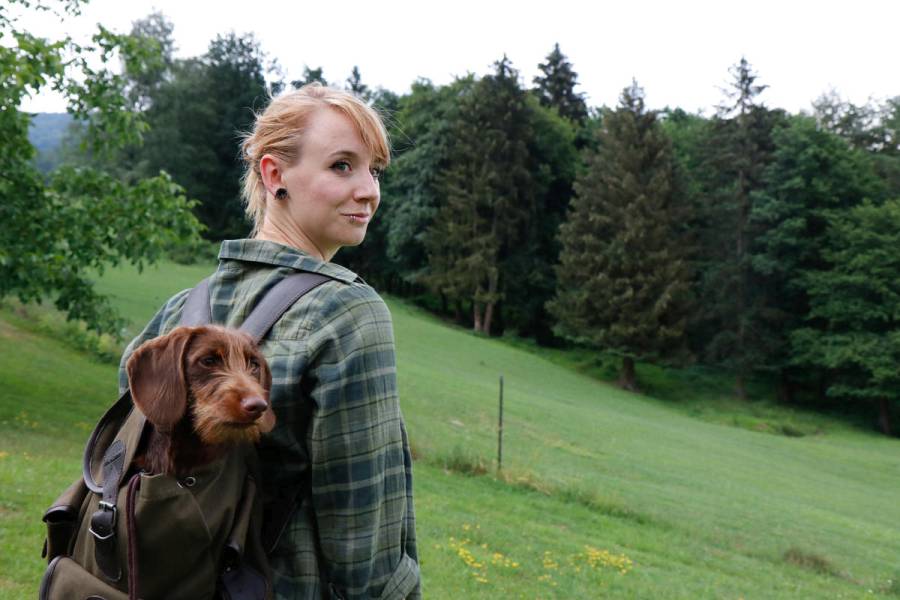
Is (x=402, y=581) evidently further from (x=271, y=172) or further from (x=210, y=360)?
(x=271, y=172)

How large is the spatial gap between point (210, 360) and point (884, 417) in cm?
4882

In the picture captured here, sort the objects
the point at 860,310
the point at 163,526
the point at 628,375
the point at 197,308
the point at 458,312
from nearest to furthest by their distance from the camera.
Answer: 1. the point at 163,526
2. the point at 197,308
3. the point at 860,310
4. the point at 628,375
5. the point at 458,312

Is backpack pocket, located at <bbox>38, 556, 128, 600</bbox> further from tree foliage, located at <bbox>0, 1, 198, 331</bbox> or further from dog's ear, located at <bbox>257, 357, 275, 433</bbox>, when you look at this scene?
tree foliage, located at <bbox>0, 1, 198, 331</bbox>

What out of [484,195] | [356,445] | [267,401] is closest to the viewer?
[267,401]

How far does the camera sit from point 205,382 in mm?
1982

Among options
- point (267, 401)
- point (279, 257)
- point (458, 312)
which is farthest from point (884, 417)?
point (267, 401)

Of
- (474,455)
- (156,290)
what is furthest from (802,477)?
(156,290)

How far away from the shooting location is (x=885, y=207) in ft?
151

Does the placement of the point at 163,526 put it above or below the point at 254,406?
below

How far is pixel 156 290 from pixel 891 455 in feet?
102

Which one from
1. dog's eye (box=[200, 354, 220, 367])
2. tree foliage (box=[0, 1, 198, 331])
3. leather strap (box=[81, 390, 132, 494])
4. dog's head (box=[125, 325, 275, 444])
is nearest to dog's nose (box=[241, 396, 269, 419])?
dog's head (box=[125, 325, 275, 444])

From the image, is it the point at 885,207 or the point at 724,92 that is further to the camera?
the point at 724,92

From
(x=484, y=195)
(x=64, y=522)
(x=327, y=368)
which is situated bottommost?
(x=64, y=522)

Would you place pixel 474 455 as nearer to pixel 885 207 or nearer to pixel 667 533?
pixel 667 533
